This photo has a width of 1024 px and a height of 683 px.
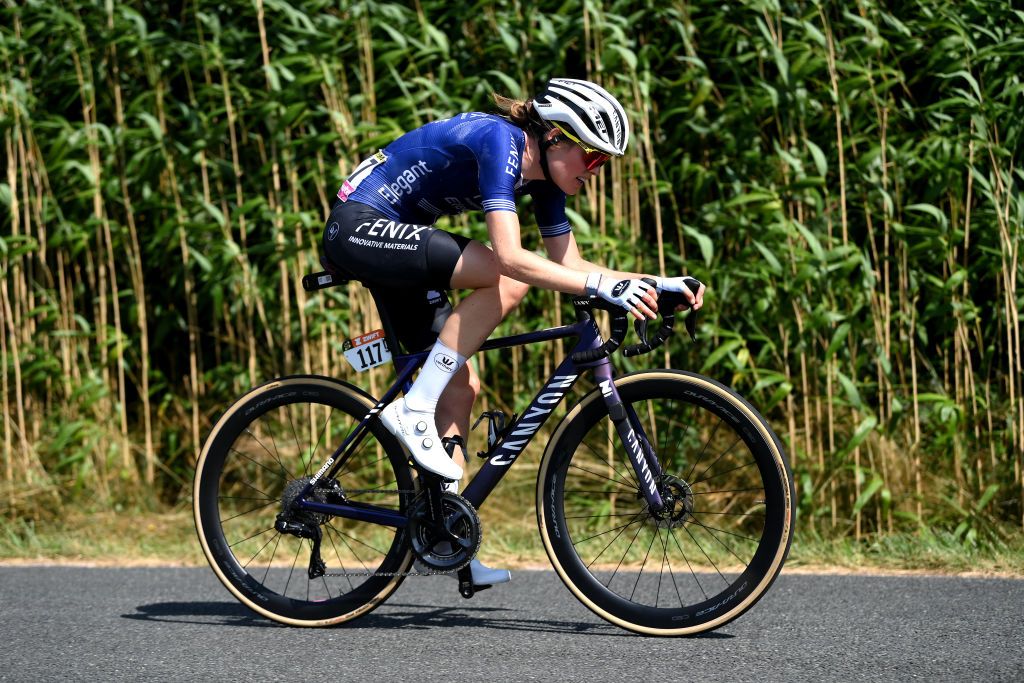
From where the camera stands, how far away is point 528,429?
14.1 feet

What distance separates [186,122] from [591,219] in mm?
2658

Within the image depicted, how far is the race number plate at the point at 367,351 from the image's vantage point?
441 cm

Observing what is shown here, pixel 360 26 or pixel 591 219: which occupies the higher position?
pixel 360 26

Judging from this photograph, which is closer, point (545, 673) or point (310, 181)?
point (545, 673)

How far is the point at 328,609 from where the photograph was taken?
4469 millimetres

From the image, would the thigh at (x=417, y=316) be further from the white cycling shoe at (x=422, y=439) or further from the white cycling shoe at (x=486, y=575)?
the white cycling shoe at (x=486, y=575)

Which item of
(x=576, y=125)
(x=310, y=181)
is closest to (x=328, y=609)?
(x=576, y=125)

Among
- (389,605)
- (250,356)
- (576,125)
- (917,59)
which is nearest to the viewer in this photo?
(576,125)

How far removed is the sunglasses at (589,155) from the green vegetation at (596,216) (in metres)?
2.01

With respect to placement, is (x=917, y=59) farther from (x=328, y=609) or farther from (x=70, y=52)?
(x=70, y=52)

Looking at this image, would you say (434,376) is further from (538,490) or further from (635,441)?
(635,441)

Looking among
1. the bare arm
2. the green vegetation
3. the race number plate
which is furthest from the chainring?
the green vegetation

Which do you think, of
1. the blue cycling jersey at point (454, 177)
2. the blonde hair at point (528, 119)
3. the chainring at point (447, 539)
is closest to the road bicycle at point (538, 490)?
the chainring at point (447, 539)

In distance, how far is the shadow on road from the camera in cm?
439
